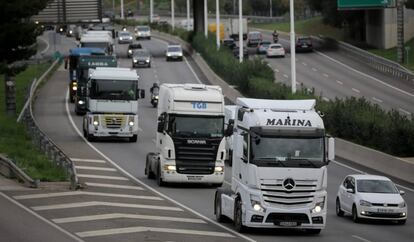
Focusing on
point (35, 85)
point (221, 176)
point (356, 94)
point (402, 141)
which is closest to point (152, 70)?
point (35, 85)

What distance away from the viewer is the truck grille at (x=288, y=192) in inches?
1033

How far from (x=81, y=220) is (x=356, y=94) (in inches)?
1951

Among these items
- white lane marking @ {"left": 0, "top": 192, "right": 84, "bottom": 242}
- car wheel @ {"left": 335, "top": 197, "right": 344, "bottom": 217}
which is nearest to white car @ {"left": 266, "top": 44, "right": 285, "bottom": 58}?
car wheel @ {"left": 335, "top": 197, "right": 344, "bottom": 217}

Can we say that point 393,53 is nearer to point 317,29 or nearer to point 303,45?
point 303,45

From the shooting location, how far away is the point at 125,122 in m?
52.1

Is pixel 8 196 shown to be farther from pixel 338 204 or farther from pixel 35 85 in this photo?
pixel 35 85

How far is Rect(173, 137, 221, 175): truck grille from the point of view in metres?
37.4

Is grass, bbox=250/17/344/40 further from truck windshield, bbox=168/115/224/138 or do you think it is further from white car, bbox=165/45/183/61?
truck windshield, bbox=168/115/224/138

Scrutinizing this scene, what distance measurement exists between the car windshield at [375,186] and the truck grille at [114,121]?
20.2 metres

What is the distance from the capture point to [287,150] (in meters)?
26.5

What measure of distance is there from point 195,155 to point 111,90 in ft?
48.0

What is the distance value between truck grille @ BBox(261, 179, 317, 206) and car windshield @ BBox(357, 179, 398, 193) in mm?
7073

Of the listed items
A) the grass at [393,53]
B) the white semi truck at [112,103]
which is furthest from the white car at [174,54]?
the white semi truck at [112,103]

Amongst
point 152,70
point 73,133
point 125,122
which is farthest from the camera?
point 152,70
